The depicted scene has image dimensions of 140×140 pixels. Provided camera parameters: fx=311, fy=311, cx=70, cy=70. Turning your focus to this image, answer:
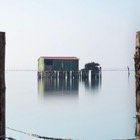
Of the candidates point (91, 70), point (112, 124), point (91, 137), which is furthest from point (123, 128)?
point (91, 70)

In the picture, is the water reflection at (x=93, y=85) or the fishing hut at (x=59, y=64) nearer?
the fishing hut at (x=59, y=64)

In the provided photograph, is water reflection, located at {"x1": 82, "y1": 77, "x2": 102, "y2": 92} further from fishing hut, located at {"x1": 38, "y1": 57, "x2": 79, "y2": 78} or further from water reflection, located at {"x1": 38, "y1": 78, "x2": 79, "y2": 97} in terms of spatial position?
fishing hut, located at {"x1": 38, "y1": 57, "x2": 79, "y2": 78}

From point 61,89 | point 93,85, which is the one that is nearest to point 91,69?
point 93,85

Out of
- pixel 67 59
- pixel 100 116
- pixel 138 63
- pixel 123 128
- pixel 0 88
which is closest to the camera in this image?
pixel 138 63

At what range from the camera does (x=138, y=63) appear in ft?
14.0

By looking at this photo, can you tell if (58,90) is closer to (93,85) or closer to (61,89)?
(61,89)

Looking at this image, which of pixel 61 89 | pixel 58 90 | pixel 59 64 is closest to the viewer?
pixel 58 90

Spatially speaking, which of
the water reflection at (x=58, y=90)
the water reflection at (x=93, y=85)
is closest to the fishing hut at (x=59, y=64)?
the water reflection at (x=58, y=90)

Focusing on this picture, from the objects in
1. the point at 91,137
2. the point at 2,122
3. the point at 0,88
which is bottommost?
the point at 91,137

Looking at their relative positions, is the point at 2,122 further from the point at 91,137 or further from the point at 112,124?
the point at 112,124

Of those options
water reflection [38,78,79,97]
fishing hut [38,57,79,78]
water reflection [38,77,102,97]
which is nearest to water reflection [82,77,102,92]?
water reflection [38,77,102,97]

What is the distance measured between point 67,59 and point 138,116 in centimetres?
7017

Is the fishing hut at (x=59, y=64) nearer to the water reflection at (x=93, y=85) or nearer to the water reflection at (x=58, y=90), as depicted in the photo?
the water reflection at (x=58, y=90)

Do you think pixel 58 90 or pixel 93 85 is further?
pixel 93 85
